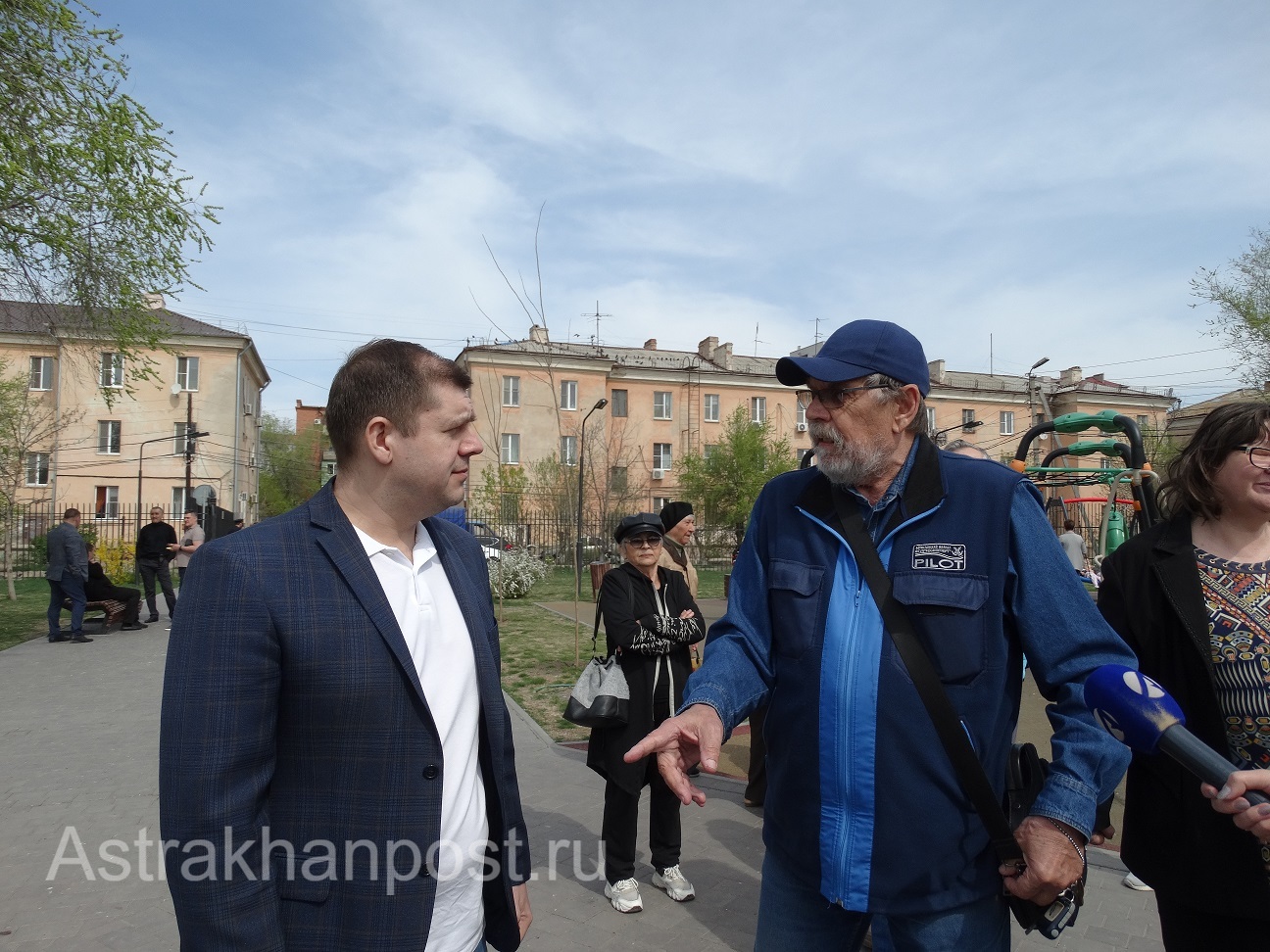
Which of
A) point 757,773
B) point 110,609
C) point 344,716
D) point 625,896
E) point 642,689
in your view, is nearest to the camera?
point 344,716

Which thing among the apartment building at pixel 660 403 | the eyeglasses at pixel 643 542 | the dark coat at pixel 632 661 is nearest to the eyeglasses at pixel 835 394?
the dark coat at pixel 632 661

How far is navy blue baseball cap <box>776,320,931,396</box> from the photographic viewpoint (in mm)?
2305

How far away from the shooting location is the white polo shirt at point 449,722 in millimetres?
2045

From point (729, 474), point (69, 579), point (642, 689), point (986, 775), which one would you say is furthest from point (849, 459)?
point (729, 474)

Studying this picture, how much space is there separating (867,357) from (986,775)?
1090 millimetres

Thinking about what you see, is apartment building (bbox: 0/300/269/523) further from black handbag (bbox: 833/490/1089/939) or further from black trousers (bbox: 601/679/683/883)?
black handbag (bbox: 833/490/1089/939)

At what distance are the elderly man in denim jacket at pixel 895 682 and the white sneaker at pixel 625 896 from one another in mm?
2394

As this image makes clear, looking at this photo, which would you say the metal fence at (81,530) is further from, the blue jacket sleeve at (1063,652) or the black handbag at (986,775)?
the blue jacket sleeve at (1063,652)

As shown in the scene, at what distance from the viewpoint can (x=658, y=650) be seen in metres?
4.93

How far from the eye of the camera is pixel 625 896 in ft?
14.6

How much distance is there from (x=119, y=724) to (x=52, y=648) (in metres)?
6.37

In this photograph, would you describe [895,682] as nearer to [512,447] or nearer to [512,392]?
[512,447]

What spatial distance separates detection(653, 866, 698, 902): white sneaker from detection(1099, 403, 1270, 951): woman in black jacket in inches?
99.0

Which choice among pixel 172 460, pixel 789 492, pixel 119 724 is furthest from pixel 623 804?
pixel 172 460
